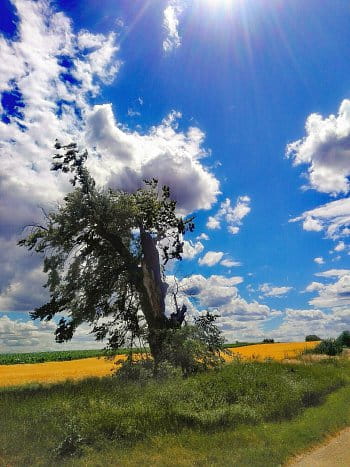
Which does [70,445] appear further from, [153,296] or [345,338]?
[345,338]

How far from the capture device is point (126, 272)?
92.0 feet

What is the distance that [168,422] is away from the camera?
13625 millimetres

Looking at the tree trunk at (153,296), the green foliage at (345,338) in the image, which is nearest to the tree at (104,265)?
the tree trunk at (153,296)

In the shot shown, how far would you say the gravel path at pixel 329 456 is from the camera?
11.0 meters

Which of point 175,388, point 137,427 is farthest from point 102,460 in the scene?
point 175,388

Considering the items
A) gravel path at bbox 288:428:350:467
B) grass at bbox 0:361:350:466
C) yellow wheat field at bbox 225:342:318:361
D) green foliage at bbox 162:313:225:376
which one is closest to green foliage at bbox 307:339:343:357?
yellow wheat field at bbox 225:342:318:361

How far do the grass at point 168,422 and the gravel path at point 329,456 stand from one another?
48cm

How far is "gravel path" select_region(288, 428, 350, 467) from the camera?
10977 millimetres

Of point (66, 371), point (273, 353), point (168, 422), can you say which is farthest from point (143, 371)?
point (273, 353)

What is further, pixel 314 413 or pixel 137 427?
pixel 314 413

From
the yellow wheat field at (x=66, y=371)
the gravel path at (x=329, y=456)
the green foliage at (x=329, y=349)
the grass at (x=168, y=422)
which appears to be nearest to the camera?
the gravel path at (x=329, y=456)

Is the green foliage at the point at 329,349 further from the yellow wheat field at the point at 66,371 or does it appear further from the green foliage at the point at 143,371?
the green foliage at the point at 143,371

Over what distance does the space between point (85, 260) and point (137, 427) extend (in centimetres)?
1619

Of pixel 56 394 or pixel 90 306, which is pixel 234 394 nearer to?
pixel 56 394
